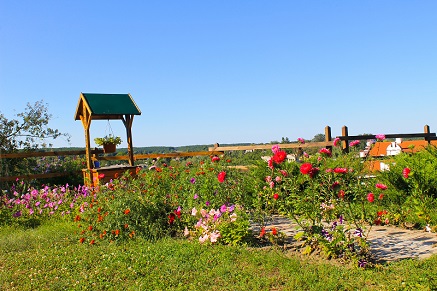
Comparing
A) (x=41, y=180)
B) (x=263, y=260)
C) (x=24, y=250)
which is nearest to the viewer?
(x=263, y=260)

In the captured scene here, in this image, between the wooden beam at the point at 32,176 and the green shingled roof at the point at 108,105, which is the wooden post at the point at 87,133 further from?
the wooden beam at the point at 32,176

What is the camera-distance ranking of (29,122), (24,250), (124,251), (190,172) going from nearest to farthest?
(124,251) → (24,250) → (190,172) → (29,122)

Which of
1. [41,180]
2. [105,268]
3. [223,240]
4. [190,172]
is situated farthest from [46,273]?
[41,180]

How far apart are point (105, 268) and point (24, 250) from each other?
1779 mm

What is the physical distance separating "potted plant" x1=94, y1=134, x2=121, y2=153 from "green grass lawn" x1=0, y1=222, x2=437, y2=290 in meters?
5.62

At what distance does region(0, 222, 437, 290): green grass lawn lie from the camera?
339 cm

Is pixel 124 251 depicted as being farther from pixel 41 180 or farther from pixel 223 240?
pixel 41 180

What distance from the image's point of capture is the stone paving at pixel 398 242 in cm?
413

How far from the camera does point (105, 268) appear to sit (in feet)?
13.4

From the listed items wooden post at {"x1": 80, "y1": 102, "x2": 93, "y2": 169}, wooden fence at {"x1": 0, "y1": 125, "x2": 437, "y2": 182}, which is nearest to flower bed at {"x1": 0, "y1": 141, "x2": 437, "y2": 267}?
wooden fence at {"x1": 0, "y1": 125, "x2": 437, "y2": 182}

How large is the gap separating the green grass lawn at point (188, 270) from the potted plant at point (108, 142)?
562 cm

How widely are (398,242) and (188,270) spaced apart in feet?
8.14

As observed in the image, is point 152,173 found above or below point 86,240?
above

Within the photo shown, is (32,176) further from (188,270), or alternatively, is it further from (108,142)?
(188,270)
